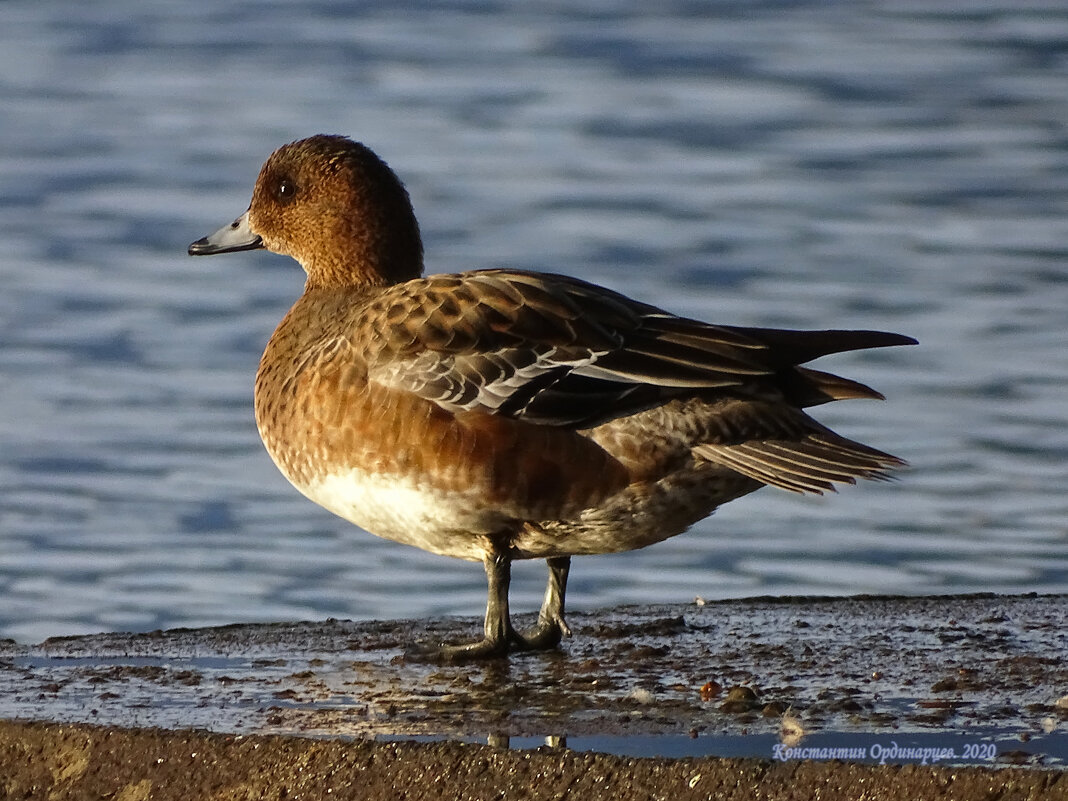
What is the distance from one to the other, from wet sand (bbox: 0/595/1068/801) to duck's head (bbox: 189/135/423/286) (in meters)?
1.16

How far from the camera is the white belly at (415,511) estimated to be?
4.79 m

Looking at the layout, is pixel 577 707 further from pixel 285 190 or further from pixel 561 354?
pixel 285 190

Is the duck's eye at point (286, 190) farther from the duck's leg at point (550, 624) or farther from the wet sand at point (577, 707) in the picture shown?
the duck's leg at point (550, 624)

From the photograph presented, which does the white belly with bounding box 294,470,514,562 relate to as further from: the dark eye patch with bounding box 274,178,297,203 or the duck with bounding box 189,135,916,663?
the dark eye patch with bounding box 274,178,297,203

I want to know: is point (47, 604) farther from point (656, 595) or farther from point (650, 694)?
point (650, 694)

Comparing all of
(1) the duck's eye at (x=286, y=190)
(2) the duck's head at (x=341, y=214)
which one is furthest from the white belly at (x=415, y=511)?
(1) the duck's eye at (x=286, y=190)

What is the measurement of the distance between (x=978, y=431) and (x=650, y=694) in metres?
3.74

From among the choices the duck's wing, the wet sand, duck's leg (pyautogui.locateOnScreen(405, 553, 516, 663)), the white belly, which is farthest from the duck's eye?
duck's leg (pyautogui.locateOnScreen(405, 553, 516, 663))

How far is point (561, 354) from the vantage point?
4.86 meters

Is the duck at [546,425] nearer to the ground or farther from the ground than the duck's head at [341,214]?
nearer to the ground

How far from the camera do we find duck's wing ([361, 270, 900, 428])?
4809 millimetres

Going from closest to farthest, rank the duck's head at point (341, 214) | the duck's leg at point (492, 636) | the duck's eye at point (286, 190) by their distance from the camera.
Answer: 1. the duck's leg at point (492, 636)
2. the duck's head at point (341, 214)
3. the duck's eye at point (286, 190)

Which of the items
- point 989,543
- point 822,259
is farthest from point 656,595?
point 822,259

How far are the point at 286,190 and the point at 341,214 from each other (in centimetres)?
25
